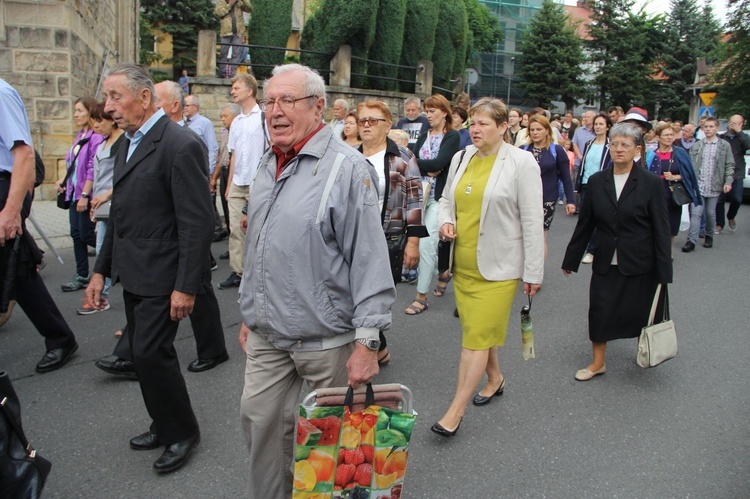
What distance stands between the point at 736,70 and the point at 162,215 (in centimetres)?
3575

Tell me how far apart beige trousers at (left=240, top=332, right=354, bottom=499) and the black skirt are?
273cm

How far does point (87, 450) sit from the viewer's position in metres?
3.58

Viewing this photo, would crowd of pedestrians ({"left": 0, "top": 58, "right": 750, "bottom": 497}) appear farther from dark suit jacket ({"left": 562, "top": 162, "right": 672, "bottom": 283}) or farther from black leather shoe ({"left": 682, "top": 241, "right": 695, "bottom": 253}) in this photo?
black leather shoe ({"left": 682, "top": 241, "right": 695, "bottom": 253})

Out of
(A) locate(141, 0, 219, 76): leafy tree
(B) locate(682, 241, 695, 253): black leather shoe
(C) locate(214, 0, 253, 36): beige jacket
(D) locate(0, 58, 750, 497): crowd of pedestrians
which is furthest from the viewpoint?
(A) locate(141, 0, 219, 76): leafy tree

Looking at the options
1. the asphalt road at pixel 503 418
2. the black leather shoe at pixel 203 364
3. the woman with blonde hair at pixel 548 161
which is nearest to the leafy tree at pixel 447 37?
the woman with blonde hair at pixel 548 161

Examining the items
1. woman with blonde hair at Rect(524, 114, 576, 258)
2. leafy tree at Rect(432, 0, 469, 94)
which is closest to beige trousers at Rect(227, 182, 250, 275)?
woman with blonde hair at Rect(524, 114, 576, 258)

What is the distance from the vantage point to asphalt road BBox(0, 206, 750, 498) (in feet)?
11.0

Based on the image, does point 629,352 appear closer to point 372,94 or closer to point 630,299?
point 630,299

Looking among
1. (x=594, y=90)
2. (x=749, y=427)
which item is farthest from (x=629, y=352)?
(x=594, y=90)

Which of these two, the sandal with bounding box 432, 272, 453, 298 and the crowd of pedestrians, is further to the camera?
the sandal with bounding box 432, 272, 453, 298

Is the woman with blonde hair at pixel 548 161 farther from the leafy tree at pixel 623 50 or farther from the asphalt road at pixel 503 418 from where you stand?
the leafy tree at pixel 623 50

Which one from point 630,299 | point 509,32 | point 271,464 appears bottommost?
point 271,464

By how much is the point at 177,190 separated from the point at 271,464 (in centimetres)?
142

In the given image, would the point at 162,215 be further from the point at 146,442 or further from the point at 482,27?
the point at 482,27
